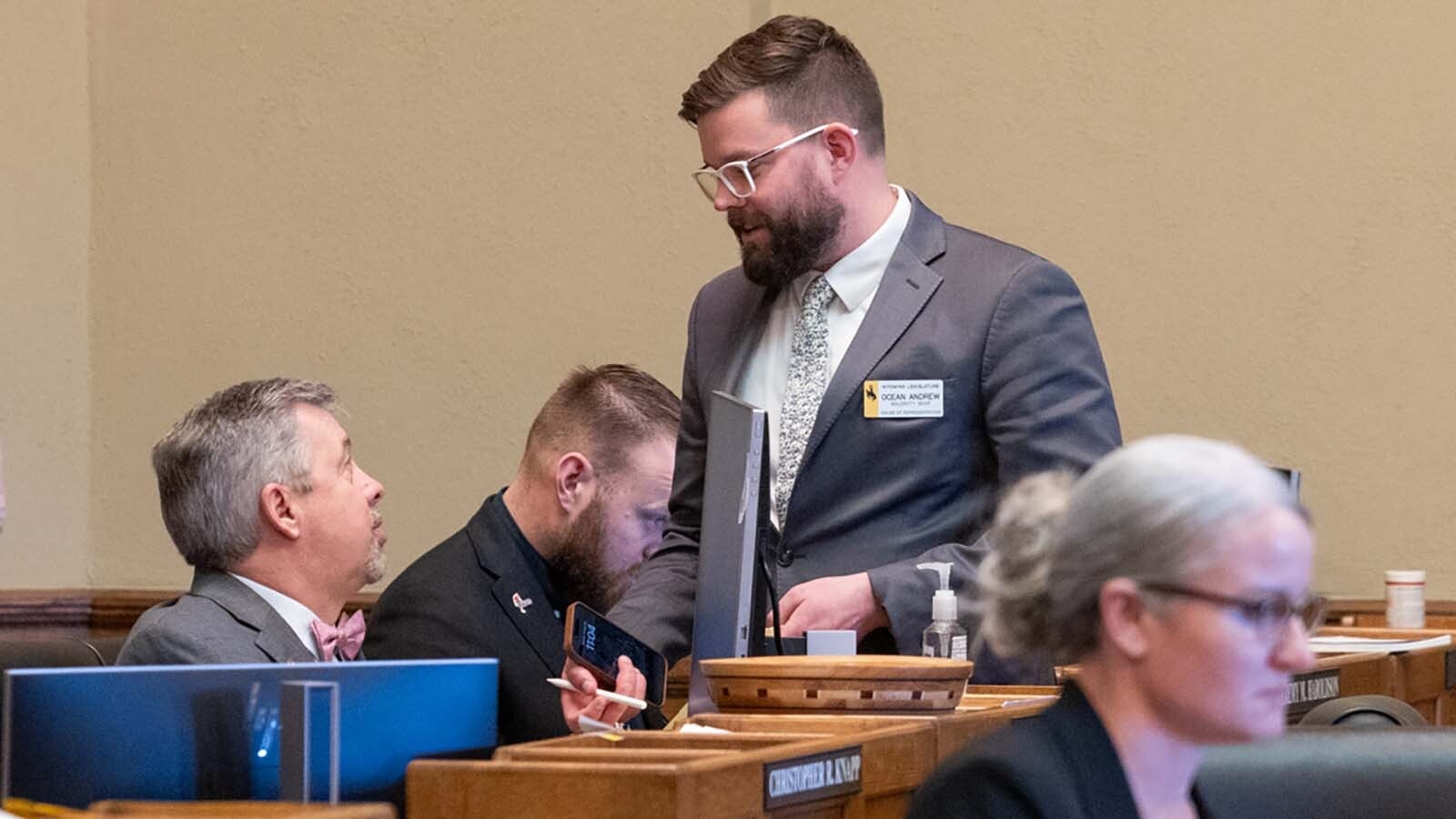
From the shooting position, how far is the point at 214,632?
2924 millimetres

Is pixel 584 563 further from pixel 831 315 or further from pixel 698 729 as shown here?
pixel 698 729

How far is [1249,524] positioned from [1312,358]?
334 cm

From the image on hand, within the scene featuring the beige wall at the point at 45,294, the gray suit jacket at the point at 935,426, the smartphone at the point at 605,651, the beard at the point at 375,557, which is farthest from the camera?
the beige wall at the point at 45,294

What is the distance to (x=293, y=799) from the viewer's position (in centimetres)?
173

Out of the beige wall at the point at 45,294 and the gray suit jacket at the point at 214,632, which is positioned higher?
the beige wall at the point at 45,294

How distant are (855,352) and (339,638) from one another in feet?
2.98

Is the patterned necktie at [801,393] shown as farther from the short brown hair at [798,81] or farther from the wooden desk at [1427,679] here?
the wooden desk at [1427,679]

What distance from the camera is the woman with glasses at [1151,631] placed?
58.9 inches

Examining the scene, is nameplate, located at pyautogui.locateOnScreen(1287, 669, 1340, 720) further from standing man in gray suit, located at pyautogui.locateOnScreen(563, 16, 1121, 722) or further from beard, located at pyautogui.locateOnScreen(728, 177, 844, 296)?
beard, located at pyautogui.locateOnScreen(728, 177, 844, 296)

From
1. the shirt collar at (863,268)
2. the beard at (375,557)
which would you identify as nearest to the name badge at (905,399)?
the shirt collar at (863,268)

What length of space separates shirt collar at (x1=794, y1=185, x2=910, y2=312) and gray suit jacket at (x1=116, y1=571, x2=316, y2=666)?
93 centimetres

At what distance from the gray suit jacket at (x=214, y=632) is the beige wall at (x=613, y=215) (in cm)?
213

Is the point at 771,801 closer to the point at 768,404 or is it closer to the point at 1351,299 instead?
the point at 768,404

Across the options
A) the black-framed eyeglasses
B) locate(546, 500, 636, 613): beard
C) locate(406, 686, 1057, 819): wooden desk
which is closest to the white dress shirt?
locate(546, 500, 636, 613): beard
